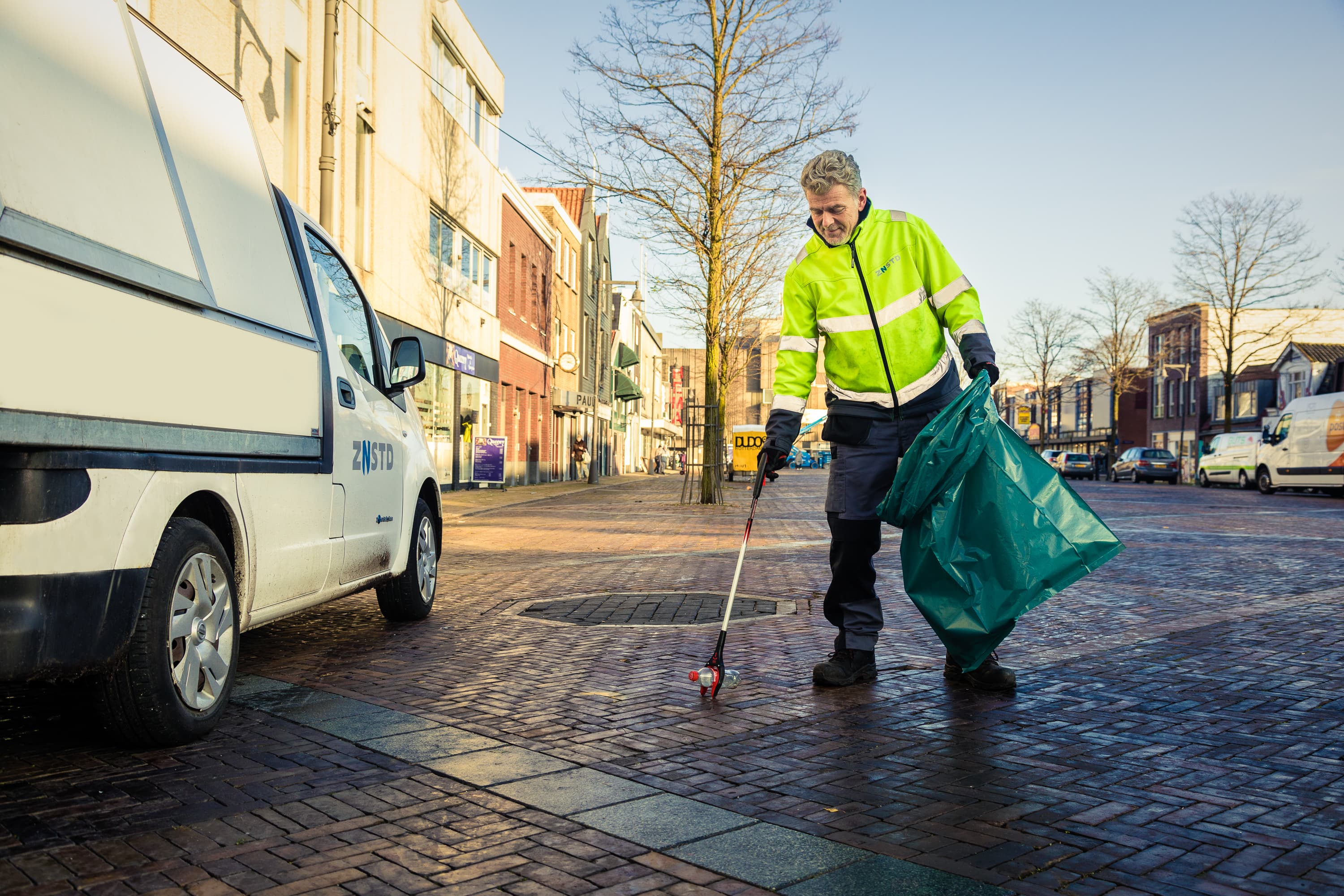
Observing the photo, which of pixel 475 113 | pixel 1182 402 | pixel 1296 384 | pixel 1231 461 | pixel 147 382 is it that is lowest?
pixel 1231 461

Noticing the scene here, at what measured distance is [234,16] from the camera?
1439 centimetres

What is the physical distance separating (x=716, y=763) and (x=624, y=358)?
46.7 metres

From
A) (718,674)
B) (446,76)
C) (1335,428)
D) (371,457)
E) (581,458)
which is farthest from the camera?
(581,458)

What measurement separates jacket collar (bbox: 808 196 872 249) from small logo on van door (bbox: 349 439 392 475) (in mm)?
2371

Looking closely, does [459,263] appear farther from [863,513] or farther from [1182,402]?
[1182,402]

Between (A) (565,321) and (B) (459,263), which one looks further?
(A) (565,321)

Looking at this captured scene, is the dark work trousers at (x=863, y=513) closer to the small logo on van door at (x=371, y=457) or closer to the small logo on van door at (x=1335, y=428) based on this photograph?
the small logo on van door at (x=371, y=457)

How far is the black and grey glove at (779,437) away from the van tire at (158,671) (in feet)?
7.31

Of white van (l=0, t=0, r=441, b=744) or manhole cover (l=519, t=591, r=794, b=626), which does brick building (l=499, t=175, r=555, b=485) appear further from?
white van (l=0, t=0, r=441, b=744)

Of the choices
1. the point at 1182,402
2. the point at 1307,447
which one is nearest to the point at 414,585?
the point at 1307,447

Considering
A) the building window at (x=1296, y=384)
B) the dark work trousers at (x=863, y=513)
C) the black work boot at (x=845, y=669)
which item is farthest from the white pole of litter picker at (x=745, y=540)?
the building window at (x=1296, y=384)

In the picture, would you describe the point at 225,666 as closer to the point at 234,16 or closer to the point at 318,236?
the point at 318,236

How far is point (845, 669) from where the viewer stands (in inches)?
180

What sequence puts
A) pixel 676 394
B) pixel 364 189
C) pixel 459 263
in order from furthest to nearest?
pixel 676 394 → pixel 459 263 → pixel 364 189
